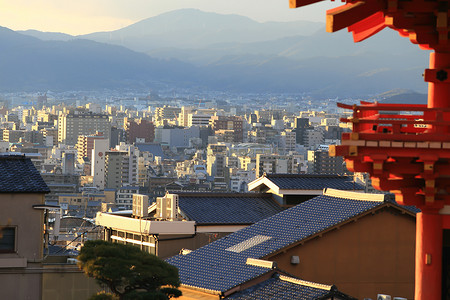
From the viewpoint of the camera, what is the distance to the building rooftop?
11.8m

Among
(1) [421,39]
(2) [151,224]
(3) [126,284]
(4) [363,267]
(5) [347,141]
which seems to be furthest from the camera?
(2) [151,224]

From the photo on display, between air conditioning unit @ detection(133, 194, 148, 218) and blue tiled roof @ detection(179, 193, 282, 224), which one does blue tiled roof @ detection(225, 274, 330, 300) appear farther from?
air conditioning unit @ detection(133, 194, 148, 218)

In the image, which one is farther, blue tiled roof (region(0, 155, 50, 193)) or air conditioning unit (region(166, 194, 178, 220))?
air conditioning unit (region(166, 194, 178, 220))

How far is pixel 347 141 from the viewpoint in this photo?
5.55 m

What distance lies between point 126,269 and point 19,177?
2425 mm

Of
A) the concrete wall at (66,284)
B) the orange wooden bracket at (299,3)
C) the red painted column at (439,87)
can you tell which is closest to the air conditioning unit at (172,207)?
the concrete wall at (66,284)

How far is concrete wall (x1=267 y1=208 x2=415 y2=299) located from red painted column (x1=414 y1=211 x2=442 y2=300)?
5.91m

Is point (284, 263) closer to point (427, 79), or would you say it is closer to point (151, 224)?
A: point (151, 224)

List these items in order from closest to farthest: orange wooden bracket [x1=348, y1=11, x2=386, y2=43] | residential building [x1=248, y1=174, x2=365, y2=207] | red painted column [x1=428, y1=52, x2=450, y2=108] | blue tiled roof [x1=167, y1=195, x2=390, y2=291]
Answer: red painted column [x1=428, y1=52, x2=450, y2=108] < orange wooden bracket [x1=348, y1=11, x2=386, y2=43] < blue tiled roof [x1=167, y1=195, x2=390, y2=291] < residential building [x1=248, y1=174, x2=365, y2=207]

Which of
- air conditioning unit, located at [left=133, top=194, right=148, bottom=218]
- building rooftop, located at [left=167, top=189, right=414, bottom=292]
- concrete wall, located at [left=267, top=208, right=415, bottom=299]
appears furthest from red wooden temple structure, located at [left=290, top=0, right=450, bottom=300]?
air conditioning unit, located at [left=133, top=194, right=148, bottom=218]

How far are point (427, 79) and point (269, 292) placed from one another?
540 cm

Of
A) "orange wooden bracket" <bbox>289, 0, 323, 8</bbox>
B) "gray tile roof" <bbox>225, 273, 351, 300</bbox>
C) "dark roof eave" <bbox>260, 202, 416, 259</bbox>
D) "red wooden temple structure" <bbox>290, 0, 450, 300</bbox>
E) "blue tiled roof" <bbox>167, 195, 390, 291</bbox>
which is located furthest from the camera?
"dark roof eave" <bbox>260, 202, 416, 259</bbox>

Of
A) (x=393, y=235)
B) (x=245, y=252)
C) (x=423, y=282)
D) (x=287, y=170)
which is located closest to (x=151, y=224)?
(x=245, y=252)

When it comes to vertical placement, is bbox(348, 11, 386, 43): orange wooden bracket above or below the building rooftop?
above
